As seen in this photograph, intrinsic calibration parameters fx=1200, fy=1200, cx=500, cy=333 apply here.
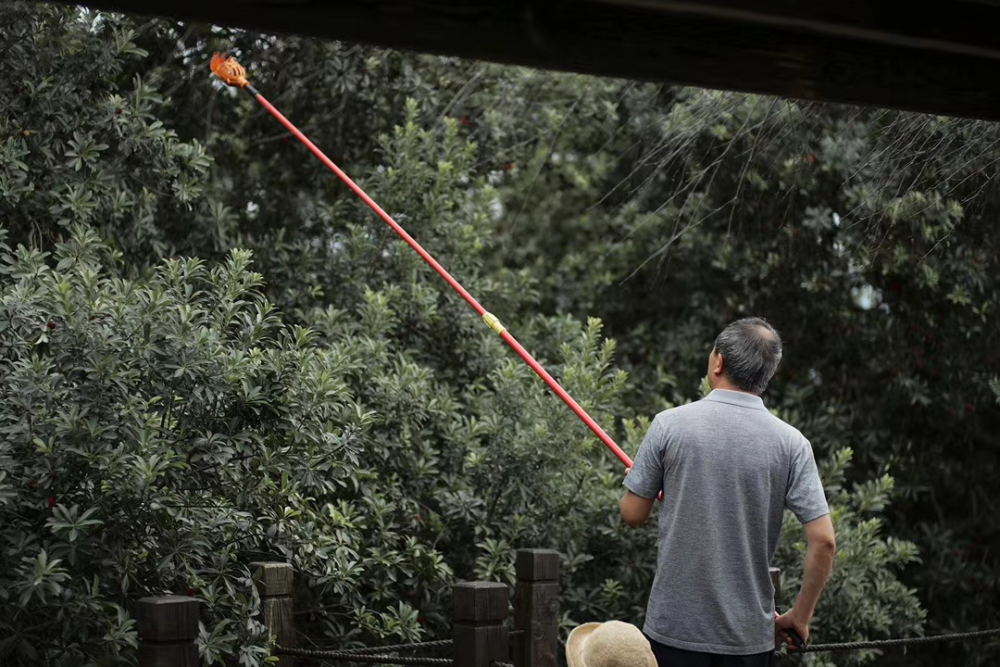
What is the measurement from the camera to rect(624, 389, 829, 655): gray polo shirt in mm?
3141

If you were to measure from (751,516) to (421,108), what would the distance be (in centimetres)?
444

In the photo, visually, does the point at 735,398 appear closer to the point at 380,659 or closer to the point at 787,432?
the point at 787,432

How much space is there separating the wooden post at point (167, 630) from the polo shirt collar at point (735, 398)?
1.45 m

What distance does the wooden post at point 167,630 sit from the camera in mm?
2854

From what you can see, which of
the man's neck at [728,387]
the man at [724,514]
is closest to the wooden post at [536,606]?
the man at [724,514]

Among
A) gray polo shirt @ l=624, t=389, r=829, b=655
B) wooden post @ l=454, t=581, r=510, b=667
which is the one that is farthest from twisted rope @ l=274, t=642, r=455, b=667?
gray polo shirt @ l=624, t=389, r=829, b=655

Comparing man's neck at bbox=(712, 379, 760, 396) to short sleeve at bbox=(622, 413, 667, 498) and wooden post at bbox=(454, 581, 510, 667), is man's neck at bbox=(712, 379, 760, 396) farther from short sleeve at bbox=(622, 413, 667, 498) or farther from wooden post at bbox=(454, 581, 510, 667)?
wooden post at bbox=(454, 581, 510, 667)

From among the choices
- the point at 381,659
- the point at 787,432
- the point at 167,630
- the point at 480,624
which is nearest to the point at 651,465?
the point at 787,432

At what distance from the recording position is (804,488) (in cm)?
322

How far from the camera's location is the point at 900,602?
6.33m

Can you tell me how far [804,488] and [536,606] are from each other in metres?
1.07

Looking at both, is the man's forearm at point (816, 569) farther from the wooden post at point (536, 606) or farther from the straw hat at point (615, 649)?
the wooden post at point (536, 606)

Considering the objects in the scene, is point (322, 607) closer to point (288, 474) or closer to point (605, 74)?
point (288, 474)

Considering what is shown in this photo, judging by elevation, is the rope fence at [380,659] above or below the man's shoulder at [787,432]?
below
